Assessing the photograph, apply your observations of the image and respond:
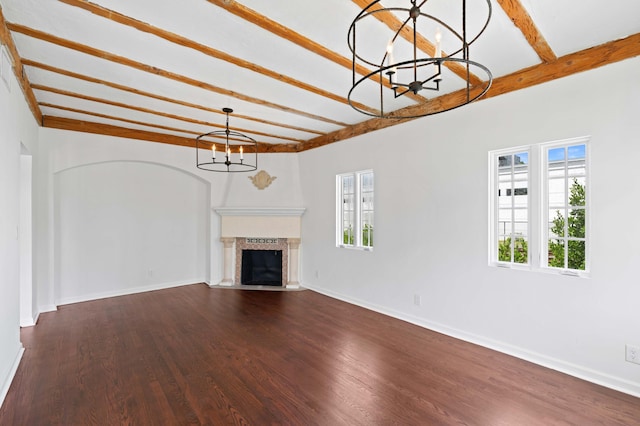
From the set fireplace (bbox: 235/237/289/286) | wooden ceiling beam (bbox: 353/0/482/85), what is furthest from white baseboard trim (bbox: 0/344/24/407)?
wooden ceiling beam (bbox: 353/0/482/85)

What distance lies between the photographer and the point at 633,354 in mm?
2531

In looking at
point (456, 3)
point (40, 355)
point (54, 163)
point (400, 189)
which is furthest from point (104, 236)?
point (456, 3)

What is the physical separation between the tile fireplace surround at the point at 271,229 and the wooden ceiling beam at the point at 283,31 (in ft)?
11.3

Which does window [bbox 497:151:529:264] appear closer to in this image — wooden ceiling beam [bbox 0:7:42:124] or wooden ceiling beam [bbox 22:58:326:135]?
wooden ceiling beam [bbox 22:58:326:135]

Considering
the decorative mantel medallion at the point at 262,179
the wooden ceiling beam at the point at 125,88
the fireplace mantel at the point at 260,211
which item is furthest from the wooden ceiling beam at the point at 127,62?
the fireplace mantel at the point at 260,211

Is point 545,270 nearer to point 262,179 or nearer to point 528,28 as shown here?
point 528,28

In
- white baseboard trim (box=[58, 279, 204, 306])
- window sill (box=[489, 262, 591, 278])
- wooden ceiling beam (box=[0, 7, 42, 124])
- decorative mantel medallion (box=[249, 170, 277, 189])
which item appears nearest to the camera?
wooden ceiling beam (box=[0, 7, 42, 124])

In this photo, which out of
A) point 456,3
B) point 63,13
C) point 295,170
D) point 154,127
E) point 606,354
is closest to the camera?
point 456,3

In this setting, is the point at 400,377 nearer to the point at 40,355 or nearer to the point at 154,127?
the point at 40,355

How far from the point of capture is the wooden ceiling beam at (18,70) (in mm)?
2377

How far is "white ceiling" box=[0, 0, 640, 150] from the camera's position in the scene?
2.18 meters

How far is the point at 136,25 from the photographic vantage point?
233 cm

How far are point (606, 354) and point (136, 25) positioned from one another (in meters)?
4.51

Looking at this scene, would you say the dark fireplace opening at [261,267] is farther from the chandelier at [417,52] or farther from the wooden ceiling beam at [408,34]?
the wooden ceiling beam at [408,34]
